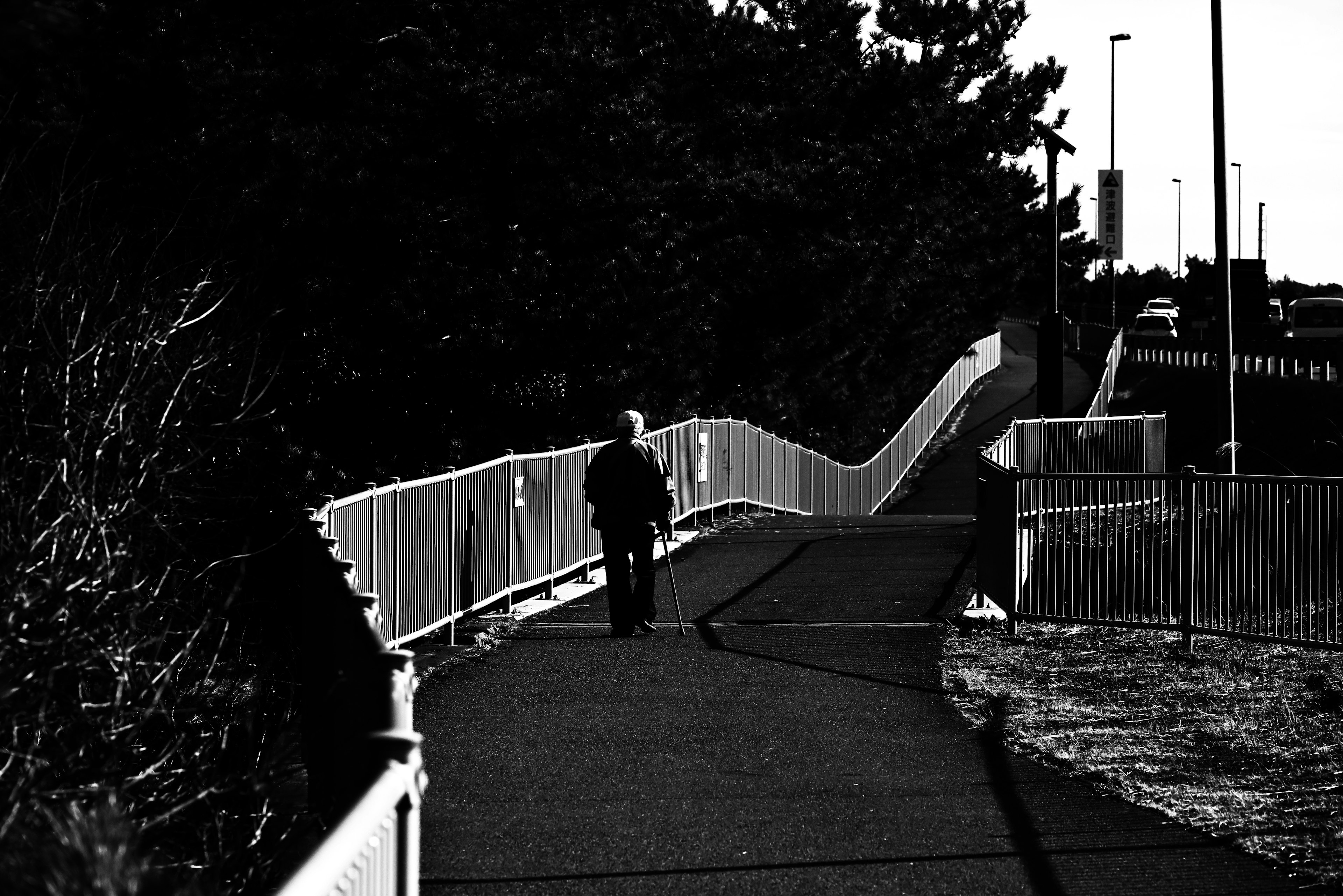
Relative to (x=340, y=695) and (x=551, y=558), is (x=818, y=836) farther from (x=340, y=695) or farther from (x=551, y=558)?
(x=551, y=558)

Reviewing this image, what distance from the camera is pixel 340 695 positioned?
6.16 meters

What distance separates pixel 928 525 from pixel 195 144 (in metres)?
12.3

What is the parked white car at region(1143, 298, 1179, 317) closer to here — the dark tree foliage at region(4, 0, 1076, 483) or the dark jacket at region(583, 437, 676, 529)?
the dark tree foliage at region(4, 0, 1076, 483)

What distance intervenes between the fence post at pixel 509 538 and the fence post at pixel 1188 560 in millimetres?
5251

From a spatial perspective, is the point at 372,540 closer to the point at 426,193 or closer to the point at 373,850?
the point at 373,850

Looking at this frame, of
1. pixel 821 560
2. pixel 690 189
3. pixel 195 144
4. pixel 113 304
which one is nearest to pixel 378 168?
pixel 195 144

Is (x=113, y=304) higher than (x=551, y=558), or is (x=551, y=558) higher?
(x=113, y=304)

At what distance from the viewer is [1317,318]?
63.9m

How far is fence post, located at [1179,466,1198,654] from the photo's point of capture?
1166 cm

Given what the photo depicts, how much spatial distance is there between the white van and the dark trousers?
54343 mm

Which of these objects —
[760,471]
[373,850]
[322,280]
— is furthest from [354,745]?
[760,471]

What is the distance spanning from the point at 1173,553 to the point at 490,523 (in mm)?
5109

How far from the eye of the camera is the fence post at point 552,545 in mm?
15477

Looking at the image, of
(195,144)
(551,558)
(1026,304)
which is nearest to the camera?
(551,558)
